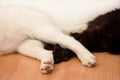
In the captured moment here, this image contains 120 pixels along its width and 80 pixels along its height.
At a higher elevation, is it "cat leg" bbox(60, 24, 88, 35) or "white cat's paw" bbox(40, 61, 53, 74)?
"cat leg" bbox(60, 24, 88, 35)

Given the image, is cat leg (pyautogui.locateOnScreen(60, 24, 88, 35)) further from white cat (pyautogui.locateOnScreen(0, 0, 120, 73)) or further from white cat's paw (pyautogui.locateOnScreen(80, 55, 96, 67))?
white cat's paw (pyautogui.locateOnScreen(80, 55, 96, 67))

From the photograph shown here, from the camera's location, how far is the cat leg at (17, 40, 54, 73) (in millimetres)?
1402

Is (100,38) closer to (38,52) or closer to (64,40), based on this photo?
(64,40)

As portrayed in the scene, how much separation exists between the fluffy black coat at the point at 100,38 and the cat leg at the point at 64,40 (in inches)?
1.4

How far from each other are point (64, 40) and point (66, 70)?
19 cm

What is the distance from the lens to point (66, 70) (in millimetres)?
1434

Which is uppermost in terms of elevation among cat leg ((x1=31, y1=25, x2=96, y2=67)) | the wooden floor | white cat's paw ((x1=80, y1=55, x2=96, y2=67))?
cat leg ((x1=31, y1=25, x2=96, y2=67))

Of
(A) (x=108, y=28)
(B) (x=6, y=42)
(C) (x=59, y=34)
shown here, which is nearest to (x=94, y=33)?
(A) (x=108, y=28)

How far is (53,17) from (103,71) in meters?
0.52

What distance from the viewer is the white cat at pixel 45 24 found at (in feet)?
4.92

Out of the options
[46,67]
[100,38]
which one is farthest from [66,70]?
[100,38]

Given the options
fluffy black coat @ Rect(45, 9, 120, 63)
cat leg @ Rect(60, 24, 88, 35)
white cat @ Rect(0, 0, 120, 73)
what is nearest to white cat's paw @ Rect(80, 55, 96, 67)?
white cat @ Rect(0, 0, 120, 73)

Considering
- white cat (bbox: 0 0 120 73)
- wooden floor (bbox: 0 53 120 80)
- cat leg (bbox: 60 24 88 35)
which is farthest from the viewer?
cat leg (bbox: 60 24 88 35)

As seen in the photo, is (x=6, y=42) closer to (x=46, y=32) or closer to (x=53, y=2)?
(x=46, y=32)
